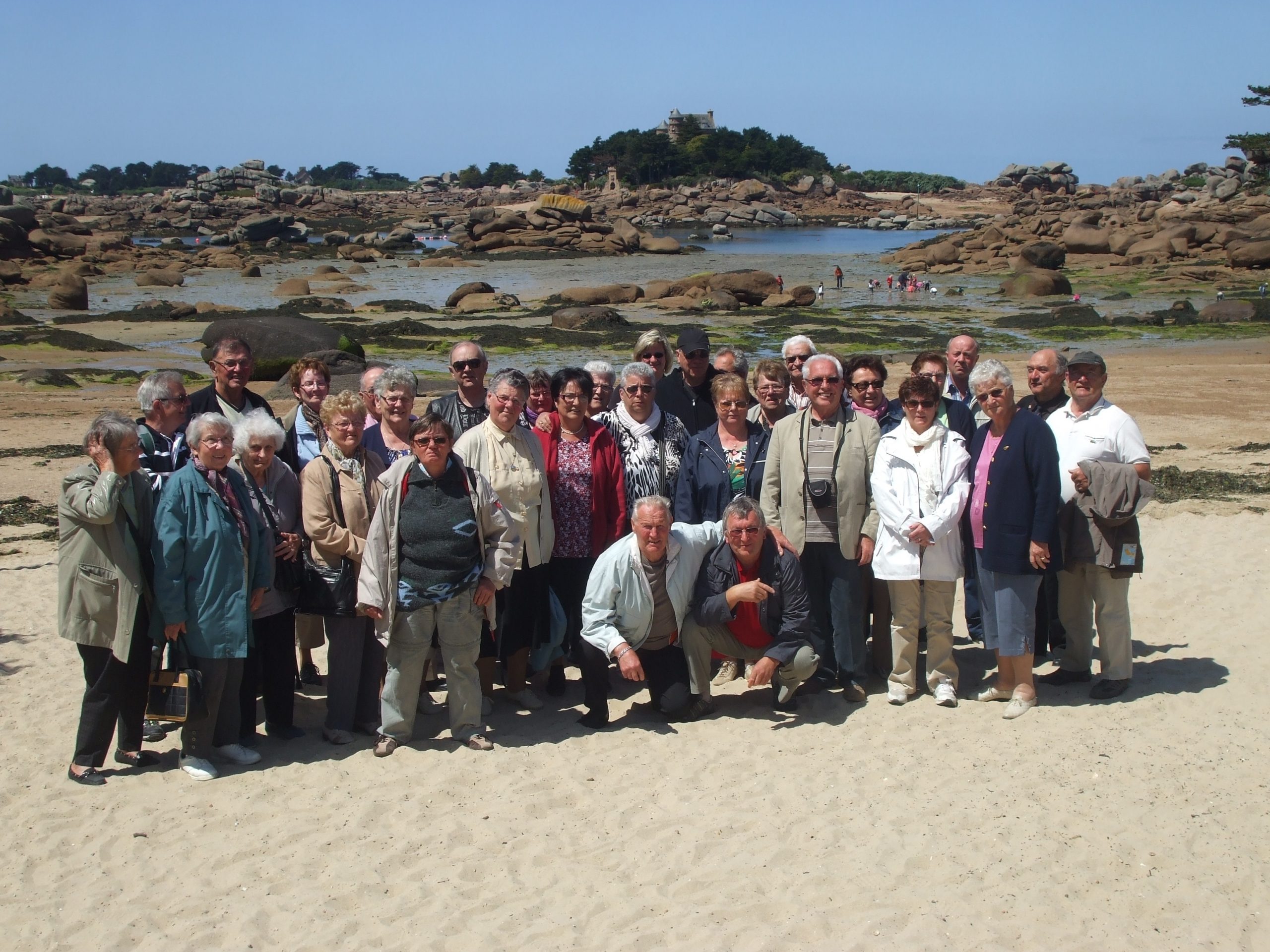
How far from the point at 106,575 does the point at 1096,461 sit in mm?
5186

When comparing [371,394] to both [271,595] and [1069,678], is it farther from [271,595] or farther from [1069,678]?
[1069,678]

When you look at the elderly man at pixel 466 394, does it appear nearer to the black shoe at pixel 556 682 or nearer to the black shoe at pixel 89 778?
the black shoe at pixel 556 682

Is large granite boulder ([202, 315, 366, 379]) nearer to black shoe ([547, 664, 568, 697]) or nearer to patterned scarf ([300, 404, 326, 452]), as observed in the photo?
patterned scarf ([300, 404, 326, 452])

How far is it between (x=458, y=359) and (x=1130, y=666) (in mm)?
4275

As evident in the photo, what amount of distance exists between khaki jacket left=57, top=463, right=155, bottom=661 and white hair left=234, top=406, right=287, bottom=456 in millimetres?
483

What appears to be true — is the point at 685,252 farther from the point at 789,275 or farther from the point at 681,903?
the point at 681,903

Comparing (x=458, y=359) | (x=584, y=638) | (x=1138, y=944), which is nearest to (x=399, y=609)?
(x=584, y=638)

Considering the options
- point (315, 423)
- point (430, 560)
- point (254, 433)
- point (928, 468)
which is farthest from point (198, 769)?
point (928, 468)

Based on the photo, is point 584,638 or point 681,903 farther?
point 584,638

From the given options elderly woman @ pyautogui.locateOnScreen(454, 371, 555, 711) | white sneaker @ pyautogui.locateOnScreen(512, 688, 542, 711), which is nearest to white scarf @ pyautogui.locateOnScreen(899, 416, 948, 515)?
elderly woman @ pyautogui.locateOnScreen(454, 371, 555, 711)

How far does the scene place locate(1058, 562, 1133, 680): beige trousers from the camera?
632 cm

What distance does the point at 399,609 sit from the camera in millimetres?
5727

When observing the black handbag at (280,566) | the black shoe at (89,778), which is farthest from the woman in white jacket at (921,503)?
the black shoe at (89,778)

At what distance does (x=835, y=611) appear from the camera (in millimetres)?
6551
